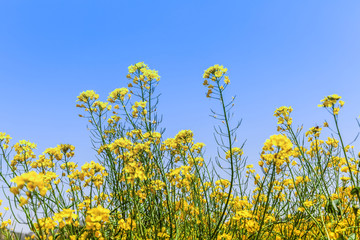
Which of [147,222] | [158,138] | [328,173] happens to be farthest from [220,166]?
[328,173]

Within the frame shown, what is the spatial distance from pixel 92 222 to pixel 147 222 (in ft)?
5.75

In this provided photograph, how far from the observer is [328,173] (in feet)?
12.2

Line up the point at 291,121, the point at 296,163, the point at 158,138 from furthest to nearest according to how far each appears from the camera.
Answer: the point at 296,163 < the point at 291,121 < the point at 158,138

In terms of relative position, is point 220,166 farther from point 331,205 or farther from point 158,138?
point 331,205

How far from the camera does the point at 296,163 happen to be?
3848mm

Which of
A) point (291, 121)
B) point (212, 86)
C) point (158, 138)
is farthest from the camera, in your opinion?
point (291, 121)

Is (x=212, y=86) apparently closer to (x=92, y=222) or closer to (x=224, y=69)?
(x=224, y=69)

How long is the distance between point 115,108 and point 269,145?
190 cm

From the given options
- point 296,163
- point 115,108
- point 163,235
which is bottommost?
point 163,235

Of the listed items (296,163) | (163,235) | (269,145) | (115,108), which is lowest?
(163,235)

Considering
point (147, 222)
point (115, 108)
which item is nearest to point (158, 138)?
point (115, 108)

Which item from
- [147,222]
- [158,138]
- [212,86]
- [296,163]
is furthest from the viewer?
[296,163]

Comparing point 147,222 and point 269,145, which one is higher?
point 269,145

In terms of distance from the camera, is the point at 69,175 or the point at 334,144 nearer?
the point at 69,175
